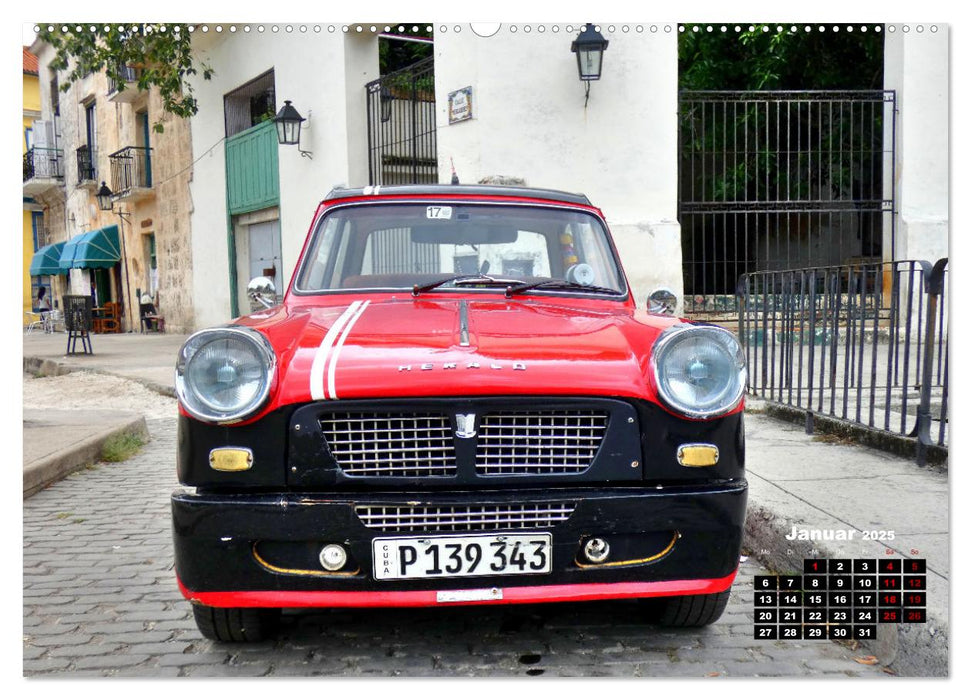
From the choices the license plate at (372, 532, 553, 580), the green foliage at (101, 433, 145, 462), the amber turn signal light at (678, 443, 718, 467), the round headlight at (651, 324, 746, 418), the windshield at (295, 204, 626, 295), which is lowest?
the green foliage at (101, 433, 145, 462)

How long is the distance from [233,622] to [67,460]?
10.1ft

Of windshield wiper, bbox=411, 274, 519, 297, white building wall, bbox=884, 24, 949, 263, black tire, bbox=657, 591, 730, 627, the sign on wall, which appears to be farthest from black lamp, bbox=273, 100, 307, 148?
black tire, bbox=657, 591, 730, 627

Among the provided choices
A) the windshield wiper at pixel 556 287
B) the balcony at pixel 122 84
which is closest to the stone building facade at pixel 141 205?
the balcony at pixel 122 84

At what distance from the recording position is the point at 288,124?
974cm

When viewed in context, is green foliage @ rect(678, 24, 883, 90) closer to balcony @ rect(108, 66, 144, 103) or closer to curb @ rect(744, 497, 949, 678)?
balcony @ rect(108, 66, 144, 103)

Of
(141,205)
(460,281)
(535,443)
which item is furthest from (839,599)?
(141,205)

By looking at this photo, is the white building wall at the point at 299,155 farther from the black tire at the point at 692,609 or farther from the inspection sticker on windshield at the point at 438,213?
the black tire at the point at 692,609

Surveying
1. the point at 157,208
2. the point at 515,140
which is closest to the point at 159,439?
the point at 515,140

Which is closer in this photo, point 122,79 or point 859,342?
point 859,342

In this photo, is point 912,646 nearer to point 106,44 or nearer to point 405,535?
point 405,535

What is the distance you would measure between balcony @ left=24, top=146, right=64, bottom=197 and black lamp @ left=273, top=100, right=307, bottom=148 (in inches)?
225

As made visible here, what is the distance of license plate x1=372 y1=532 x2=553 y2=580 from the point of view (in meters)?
2.23

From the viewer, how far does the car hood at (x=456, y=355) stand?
226 cm
